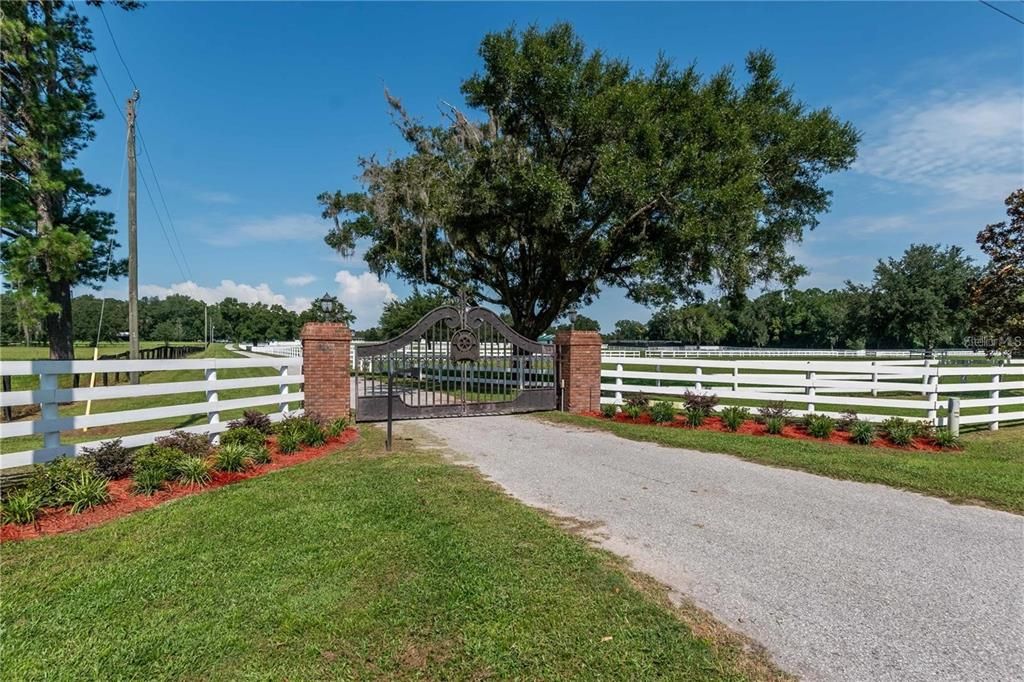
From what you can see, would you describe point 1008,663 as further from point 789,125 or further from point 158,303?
point 158,303

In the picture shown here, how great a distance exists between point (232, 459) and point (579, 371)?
768 cm

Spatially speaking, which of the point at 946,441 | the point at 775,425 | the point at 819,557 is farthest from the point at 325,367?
the point at 946,441

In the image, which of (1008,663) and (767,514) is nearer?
(1008,663)

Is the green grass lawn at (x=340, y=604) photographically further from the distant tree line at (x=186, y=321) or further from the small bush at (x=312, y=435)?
the distant tree line at (x=186, y=321)

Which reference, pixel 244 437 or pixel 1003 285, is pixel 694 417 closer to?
pixel 244 437

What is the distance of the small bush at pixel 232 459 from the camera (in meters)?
6.12

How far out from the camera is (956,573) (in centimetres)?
356

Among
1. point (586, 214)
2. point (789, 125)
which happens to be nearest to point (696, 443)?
point (586, 214)

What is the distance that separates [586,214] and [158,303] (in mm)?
133466

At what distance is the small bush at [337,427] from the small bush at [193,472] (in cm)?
263

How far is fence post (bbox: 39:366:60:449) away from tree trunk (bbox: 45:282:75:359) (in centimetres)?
1116

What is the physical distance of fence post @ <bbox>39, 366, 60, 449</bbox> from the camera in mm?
5262

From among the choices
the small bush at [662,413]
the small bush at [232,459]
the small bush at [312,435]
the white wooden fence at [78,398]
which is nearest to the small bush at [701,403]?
the small bush at [662,413]

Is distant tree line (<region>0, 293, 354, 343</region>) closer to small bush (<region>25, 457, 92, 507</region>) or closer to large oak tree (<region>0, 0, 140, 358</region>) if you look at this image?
large oak tree (<region>0, 0, 140, 358</region>)
